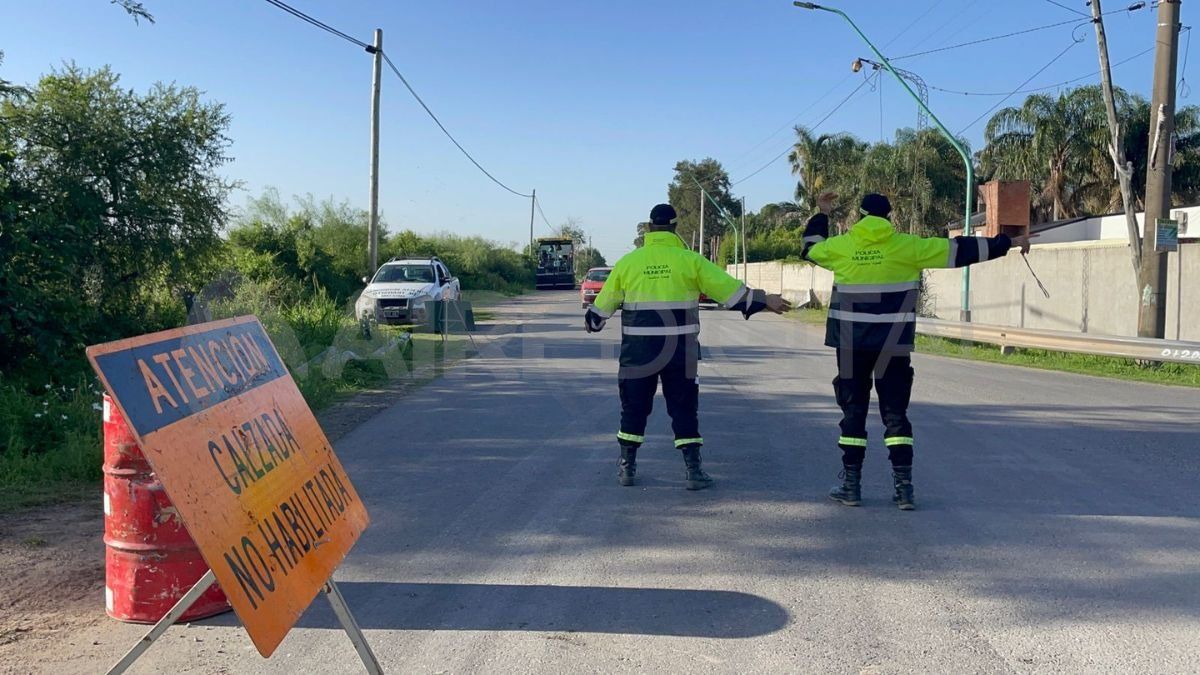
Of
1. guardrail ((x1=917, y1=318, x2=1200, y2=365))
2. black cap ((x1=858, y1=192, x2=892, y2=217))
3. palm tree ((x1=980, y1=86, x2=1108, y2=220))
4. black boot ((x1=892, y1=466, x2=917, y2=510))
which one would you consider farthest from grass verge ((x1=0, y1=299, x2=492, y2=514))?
palm tree ((x1=980, y1=86, x2=1108, y2=220))

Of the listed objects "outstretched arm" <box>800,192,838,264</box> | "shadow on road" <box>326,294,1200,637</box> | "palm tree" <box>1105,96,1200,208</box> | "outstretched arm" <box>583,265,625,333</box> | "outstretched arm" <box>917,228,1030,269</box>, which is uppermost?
"palm tree" <box>1105,96,1200,208</box>

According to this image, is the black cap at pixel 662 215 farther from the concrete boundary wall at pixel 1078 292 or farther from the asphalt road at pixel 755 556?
the concrete boundary wall at pixel 1078 292

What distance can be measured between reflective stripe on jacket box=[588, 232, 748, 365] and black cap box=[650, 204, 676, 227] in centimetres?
30

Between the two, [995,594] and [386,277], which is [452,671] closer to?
[995,594]

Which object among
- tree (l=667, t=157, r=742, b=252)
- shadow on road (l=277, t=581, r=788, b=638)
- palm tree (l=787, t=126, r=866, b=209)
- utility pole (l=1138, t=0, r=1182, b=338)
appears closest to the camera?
shadow on road (l=277, t=581, r=788, b=638)

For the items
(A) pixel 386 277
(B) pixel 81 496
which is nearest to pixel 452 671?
(B) pixel 81 496

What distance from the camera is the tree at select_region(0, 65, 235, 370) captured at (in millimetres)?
8688

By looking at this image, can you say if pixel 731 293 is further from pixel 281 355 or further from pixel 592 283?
pixel 592 283

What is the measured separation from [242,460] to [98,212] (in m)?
8.80

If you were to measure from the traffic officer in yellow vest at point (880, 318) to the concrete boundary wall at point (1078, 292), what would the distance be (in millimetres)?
11896

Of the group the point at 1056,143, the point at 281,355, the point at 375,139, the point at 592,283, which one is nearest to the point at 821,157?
the point at 1056,143

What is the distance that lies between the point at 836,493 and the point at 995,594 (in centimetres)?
168

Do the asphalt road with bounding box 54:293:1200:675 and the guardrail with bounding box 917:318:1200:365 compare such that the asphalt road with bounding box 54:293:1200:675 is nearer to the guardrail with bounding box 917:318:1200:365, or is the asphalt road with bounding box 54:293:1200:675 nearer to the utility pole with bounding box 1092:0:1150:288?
the guardrail with bounding box 917:318:1200:365

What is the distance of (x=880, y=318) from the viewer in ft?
19.2
